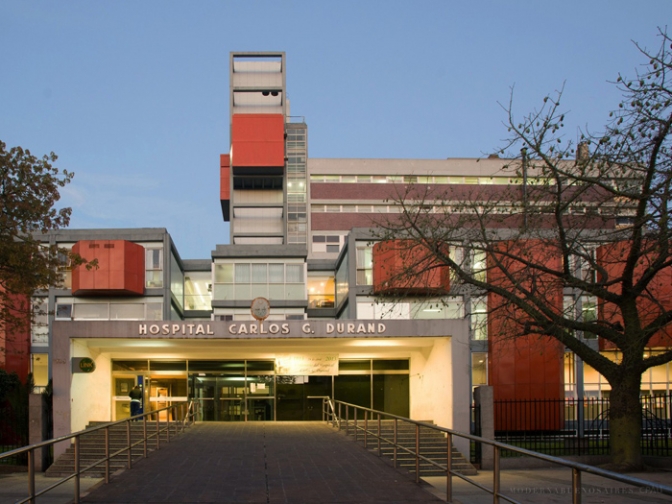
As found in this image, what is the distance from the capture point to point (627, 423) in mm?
19188

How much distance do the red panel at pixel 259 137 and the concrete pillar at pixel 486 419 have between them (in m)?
49.1

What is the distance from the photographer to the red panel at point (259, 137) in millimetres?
69500

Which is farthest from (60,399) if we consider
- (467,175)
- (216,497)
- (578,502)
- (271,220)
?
(467,175)

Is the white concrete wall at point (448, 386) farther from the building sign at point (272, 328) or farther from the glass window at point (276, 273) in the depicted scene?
the glass window at point (276, 273)

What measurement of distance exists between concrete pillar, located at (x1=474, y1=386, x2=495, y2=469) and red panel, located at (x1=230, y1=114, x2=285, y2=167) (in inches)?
1933

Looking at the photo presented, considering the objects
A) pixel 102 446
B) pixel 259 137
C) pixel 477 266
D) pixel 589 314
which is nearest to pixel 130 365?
pixel 102 446

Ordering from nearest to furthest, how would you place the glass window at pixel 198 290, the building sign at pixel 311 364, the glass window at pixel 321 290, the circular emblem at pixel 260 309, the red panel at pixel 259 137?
the circular emblem at pixel 260 309, the building sign at pixel 311 364, the glass window at pixel 321 290, the glass window at pixel 198 290, the red panel at pixel 259 137

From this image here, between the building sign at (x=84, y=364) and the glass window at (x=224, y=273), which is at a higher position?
the glass window at (x=224, y=273)

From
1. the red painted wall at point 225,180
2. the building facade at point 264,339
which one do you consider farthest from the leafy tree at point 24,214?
the red painted wall at point 225,180

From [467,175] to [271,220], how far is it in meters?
18.7

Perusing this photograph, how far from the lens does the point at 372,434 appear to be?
18.3 m

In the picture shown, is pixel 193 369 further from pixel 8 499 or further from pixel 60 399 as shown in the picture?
pixel 8 499

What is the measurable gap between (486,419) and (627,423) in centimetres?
415

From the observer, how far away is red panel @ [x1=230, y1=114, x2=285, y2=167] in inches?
2736
